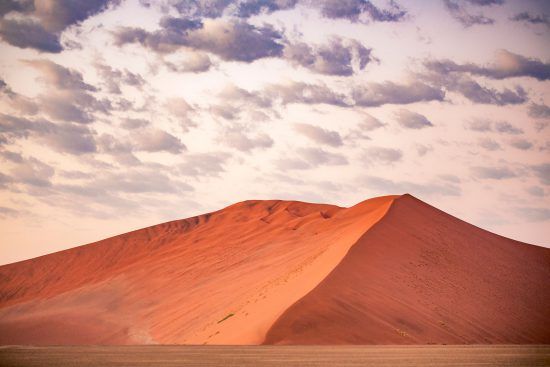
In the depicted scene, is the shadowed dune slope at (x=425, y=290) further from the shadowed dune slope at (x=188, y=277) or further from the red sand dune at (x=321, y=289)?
the shadowed dune slope at (x=188, y=277)

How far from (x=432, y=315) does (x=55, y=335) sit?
42033mm

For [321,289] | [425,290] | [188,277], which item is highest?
[188,277]

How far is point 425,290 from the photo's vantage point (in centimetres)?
5109

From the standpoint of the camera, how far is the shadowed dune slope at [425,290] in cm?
3947

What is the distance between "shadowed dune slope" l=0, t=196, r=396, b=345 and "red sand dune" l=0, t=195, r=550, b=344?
0.86 feet

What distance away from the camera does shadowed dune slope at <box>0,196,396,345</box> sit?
174 feet

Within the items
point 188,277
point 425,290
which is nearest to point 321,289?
point 425,290

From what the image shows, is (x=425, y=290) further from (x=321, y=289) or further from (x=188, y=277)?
(x=188, y=277)

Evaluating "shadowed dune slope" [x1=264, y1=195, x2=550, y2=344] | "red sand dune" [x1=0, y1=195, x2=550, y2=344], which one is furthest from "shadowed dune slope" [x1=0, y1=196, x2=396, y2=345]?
"shadowed dune slope" [x1=264, y1=195, x2=550, y2=344]

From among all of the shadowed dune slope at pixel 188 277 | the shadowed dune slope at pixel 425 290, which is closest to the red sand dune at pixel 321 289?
the shadowed dune slope at pixel 425 290

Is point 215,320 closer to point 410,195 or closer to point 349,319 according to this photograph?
point 349,319

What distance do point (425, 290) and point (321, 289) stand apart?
1090 cm

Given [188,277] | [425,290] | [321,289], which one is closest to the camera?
[321,289]

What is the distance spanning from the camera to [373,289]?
153ft
